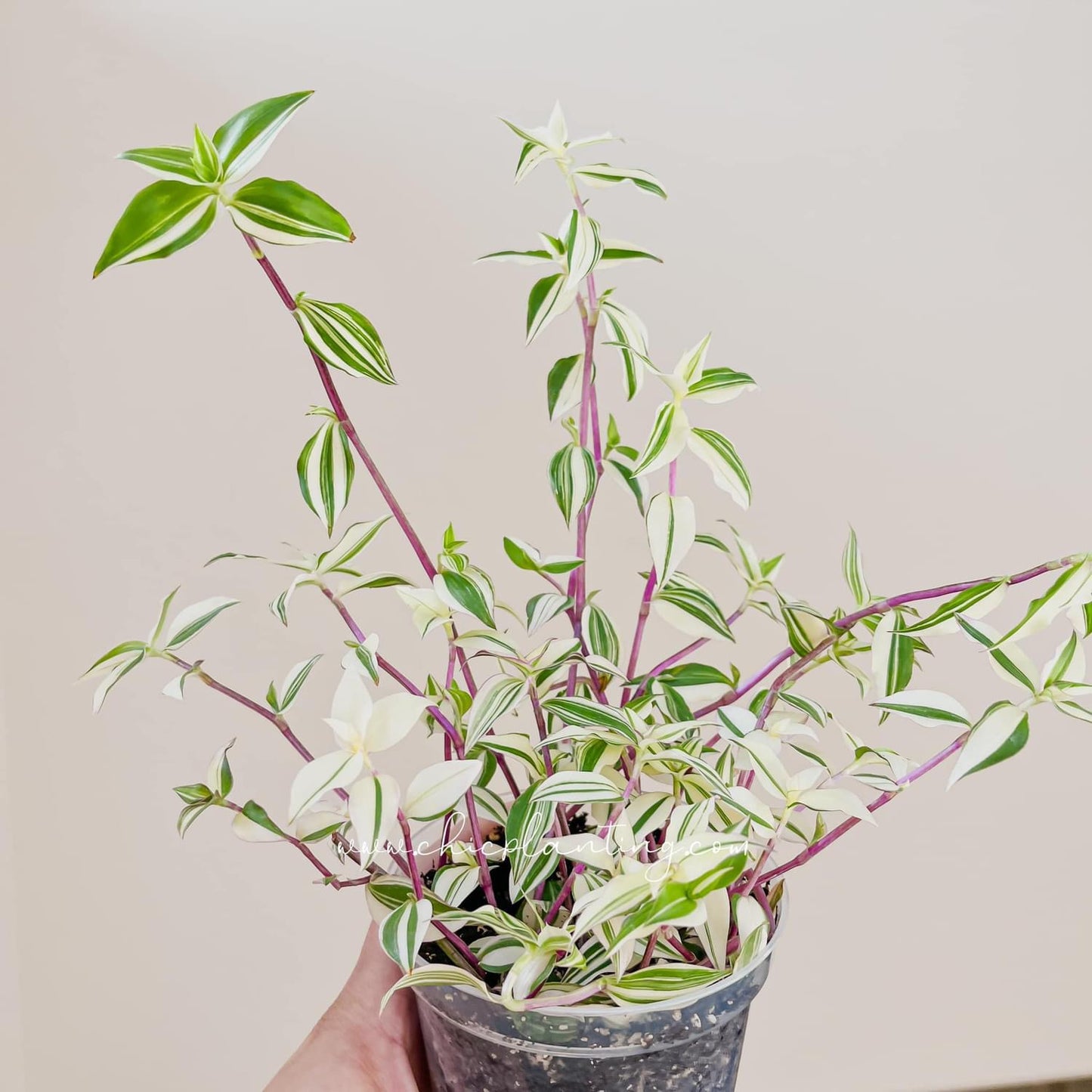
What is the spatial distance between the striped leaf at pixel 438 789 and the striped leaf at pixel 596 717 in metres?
0.07

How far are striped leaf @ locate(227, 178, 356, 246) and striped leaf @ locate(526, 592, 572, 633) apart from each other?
0.92 ft

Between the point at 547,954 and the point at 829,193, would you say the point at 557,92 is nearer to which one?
the point at 829,193

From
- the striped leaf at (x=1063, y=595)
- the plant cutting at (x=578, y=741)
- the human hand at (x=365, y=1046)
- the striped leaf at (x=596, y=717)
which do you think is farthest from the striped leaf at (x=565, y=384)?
the human hand at (x=365, y=1046)

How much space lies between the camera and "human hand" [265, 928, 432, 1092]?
71cm

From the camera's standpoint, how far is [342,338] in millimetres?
522

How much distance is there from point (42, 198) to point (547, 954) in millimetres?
869

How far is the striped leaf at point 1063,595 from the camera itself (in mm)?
523

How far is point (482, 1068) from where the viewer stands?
618mm

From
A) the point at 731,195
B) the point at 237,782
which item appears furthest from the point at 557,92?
the point at 237,782

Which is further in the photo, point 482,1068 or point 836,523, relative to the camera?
point 836,523

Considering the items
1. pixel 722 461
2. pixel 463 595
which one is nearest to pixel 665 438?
pixel 722 461

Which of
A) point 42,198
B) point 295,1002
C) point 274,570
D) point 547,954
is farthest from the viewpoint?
point 295,1002

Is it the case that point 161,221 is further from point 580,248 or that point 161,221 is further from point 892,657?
point 892,657

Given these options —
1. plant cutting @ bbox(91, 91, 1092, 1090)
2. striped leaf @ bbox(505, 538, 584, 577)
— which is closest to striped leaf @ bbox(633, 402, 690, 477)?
plant cutting @ bbox(91, 91, 1092, 1090)
